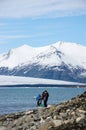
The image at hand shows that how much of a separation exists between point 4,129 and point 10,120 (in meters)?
2.94

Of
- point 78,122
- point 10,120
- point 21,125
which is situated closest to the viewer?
point 78,122

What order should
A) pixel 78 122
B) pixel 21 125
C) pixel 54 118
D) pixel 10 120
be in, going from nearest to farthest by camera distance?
1. pixel 78 122
2. pixel 54 118
3. pixel 21 125
4. pixel 10 120

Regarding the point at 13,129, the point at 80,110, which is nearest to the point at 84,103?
the point at 80,110

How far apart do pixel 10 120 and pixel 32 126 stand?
4.76 m

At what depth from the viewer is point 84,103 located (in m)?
24.1

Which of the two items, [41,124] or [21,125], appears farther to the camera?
[21,125]

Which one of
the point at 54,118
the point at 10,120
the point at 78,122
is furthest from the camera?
the point at 10,120

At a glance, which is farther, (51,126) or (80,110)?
(80,110)

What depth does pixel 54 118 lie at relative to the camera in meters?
22.0

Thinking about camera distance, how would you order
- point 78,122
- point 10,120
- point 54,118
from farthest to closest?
point 10,120, point 54,118, point 78,122

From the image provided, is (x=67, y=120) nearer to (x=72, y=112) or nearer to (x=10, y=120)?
(x=72, y=112)

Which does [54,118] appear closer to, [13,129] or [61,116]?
[61,116]

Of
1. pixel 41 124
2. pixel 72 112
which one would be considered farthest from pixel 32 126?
pixel 72 112

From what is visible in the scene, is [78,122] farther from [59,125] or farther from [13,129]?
[13,129]
